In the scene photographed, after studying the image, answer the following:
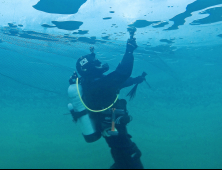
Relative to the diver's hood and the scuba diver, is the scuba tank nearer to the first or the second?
the scuba diver

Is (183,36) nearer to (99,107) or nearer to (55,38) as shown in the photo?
(55,38)

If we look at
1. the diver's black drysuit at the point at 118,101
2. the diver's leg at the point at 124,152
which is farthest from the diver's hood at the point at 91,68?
the diver's leg at the point at 124,152

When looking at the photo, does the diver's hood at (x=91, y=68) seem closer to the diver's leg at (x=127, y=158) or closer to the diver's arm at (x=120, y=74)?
the diver's arm at (x=120, y=74)

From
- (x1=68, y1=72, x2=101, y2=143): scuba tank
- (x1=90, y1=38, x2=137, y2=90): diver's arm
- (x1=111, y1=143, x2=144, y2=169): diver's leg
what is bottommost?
(x1=111, y1=143, x2=144, y2=169): diver's leg

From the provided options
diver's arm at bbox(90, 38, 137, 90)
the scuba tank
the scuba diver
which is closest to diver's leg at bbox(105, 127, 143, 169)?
the scuba diver

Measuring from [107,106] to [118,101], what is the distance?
1.07ft

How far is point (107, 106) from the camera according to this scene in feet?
12.0

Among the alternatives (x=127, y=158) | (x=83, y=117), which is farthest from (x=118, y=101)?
(x=127, y=158)

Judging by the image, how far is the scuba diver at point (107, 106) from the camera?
3.36m

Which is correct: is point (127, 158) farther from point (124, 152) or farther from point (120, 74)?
point (120, 74)

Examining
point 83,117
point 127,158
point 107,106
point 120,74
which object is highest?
point 120,74

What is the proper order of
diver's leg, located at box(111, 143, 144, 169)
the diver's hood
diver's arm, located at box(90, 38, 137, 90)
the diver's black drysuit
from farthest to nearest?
the diver's hood, diver's arm, located at box(90, 38, 137, 90), the diver's black drysuit, diver's leg, located at box(111, 143, 144, 169)

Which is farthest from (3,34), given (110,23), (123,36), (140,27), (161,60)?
(161,60)

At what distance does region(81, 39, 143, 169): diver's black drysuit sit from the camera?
3.28 metres
